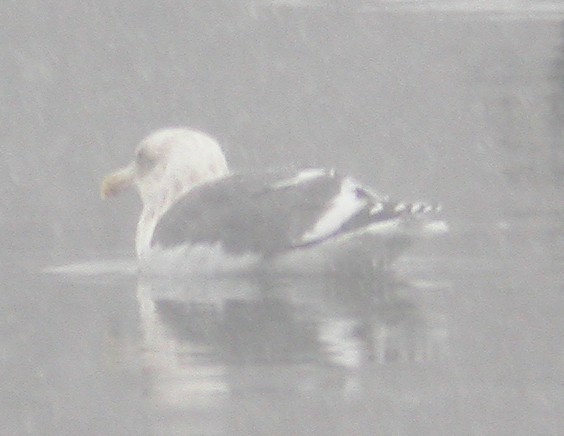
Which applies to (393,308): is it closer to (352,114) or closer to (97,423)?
(97,423)

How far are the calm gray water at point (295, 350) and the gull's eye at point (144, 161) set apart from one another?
65cm

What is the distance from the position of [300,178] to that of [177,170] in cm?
123

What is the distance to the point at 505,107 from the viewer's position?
23969 millimetres

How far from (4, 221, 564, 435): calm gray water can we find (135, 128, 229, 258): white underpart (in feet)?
1.53

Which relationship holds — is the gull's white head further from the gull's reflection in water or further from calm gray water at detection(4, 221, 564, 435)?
the gull's reflection in water

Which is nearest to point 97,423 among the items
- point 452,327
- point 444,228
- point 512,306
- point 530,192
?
point 452,327

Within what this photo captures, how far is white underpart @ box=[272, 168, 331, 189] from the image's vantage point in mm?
13484

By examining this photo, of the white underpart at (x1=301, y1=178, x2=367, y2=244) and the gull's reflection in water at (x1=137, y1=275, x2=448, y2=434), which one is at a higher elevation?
the white underpart at (x1=301, y1=178, x2=367, y2=244)

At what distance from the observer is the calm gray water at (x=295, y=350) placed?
9.09 metres

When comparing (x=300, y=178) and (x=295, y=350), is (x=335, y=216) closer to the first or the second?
(x=300, y=178)

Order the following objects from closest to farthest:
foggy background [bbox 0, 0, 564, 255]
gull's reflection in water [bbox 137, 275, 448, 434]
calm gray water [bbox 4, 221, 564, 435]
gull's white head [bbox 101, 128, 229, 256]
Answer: calm gray water [bbox 4, 221, 564, 435], gull's reflection in water [bbox 137, 275, 448, 434], gull's white head [bbox 101, 128, 229, 256], foggy background [bbox 0, 0, 564, 255]

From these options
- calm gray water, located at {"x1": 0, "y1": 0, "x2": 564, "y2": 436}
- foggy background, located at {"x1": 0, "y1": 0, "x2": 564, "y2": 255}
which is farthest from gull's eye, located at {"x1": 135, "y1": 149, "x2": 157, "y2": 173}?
foggy background, located at {"x1": 0, "y1": 0, "x2": 564, "y2": 255}

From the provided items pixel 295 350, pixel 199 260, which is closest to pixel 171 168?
pixel 199 260

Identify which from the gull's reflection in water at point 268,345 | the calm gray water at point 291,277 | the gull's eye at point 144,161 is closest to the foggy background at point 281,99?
the calm gray water at point 291,277
